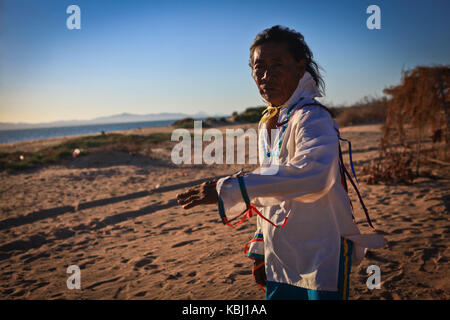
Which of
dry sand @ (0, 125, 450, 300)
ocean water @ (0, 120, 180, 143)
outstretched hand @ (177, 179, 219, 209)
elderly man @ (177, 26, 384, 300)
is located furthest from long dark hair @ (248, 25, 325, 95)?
ocean water @ (0, 120, 180, 143)

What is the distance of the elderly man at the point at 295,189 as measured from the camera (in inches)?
47.7

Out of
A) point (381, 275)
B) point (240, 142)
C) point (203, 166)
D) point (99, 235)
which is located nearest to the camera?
point (381, 275)

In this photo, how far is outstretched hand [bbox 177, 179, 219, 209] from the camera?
4.16ft

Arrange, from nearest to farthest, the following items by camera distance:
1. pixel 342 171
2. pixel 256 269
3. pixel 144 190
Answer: pixel 342 171 < pixel 256 269 < pixel 144 190

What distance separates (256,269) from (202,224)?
3.41 metres

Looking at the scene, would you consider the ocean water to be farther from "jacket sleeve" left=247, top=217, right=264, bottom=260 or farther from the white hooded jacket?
the white hooded jacket

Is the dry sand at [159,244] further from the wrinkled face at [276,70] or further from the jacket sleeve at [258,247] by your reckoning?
the wrinkled face at [276,70]

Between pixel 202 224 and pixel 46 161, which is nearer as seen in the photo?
pixel 202 224

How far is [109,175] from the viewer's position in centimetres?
1027

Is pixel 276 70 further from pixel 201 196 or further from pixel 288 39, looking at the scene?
pixel 201 196

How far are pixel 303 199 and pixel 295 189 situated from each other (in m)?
0.18

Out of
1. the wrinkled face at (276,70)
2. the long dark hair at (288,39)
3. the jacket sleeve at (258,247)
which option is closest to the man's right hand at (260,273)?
the jacket sleeve at (258,247)
